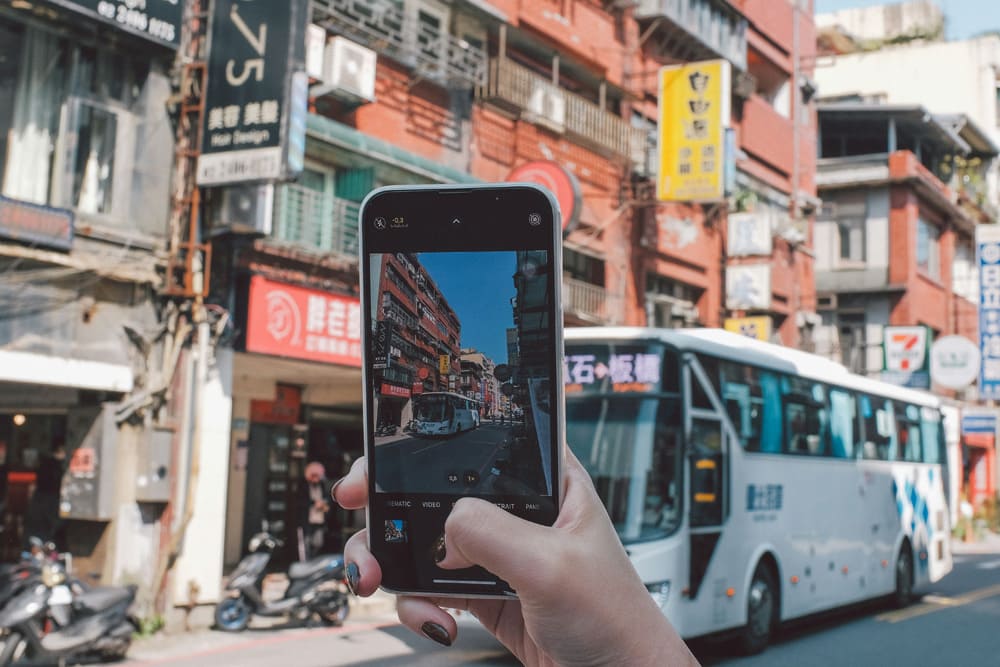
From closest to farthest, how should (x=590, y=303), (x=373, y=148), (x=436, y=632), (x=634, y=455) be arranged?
(x=436, y=632), (x=634, y=455), (x=373, y=148), (x=590, y=303)

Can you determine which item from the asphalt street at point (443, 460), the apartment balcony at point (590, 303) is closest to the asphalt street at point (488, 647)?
the apartment balcony at point (590, 303)

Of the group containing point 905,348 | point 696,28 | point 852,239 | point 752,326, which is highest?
point 696,28

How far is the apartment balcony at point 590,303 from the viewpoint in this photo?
20.4 metres

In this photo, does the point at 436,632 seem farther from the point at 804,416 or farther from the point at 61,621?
the point at 804,416

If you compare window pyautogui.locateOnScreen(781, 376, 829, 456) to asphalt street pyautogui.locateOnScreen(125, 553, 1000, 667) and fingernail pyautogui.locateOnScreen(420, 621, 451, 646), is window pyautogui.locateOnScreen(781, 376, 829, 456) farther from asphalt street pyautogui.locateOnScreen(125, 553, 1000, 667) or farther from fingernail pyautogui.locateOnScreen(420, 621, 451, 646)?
fingernail pyautogui.locateOnScreen(420, 621, 451, 646)

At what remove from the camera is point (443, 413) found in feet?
7.45

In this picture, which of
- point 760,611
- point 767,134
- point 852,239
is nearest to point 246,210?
point 760,611

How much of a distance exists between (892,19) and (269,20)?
41185 mm

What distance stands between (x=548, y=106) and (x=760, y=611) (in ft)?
36.6

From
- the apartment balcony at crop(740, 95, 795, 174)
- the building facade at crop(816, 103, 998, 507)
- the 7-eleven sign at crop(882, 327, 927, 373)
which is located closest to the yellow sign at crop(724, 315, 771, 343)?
the apartment balcony at crop(740, 95, 795, 174)

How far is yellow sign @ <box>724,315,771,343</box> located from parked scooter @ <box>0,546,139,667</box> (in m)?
17.8

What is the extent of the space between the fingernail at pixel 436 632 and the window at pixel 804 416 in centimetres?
1094

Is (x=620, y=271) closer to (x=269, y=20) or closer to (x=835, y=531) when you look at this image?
(x=835, y=531)

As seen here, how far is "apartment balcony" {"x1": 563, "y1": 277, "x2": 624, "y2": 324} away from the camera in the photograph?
20.4 meters
